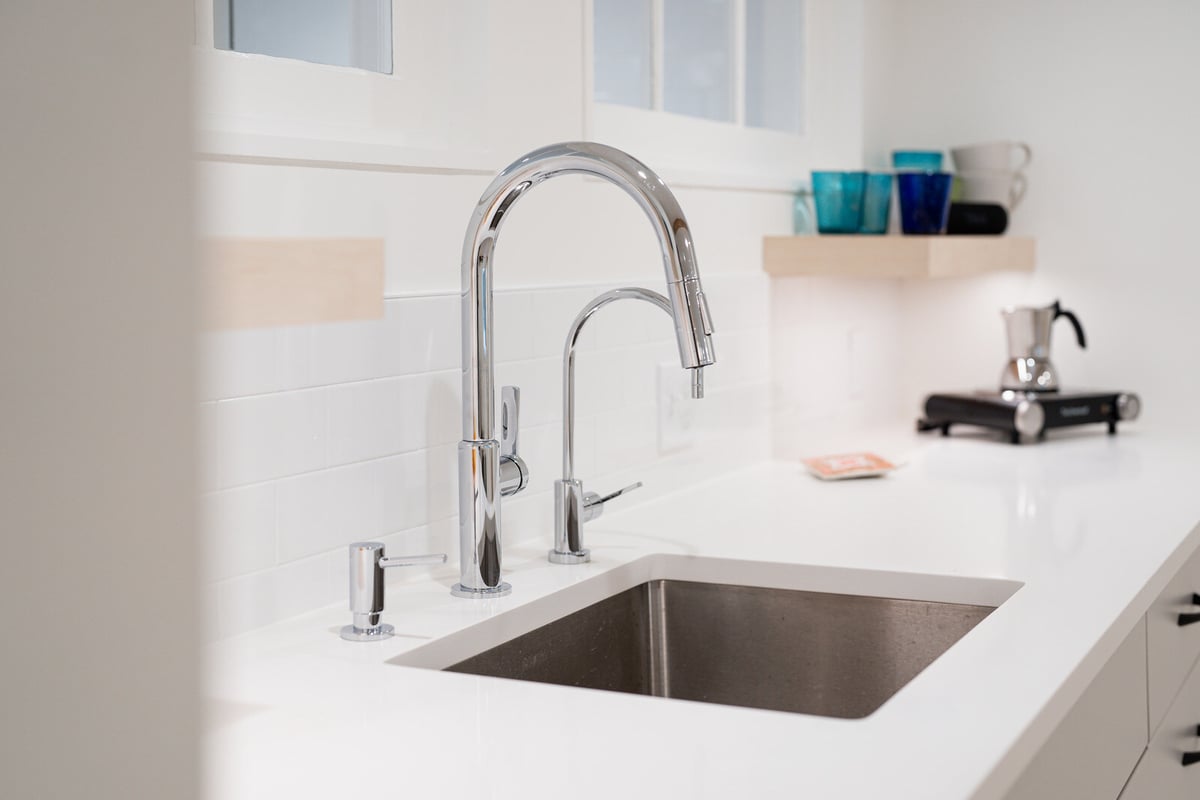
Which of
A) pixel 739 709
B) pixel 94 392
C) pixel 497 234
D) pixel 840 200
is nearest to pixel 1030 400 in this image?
pixel 840 200

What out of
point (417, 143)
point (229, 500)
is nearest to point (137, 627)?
point (229, 500)

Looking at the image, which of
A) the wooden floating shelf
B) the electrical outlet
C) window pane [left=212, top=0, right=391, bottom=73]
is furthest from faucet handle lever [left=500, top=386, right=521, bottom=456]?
the wooden floating shelf

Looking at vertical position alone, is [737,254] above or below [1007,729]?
above

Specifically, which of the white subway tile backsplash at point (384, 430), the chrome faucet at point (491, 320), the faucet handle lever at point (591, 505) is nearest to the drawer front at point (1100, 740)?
the chrome faucet at point (491, 320)

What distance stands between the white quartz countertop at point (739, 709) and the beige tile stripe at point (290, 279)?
0.11 metres

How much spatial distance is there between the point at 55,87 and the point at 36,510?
0.25ft

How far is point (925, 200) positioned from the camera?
7.78 ft

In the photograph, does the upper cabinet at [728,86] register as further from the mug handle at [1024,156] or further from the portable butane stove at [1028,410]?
the portable butane stove at [1028,410]

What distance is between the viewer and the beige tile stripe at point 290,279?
323 mm

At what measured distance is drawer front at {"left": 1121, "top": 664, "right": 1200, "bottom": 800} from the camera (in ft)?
4.54

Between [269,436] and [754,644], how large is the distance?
2.01 feet

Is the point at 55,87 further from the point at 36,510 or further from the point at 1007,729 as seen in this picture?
the point at 1007,729

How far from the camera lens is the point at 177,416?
25 centimetres

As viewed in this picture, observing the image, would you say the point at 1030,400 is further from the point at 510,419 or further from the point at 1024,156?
the point at 510,419
